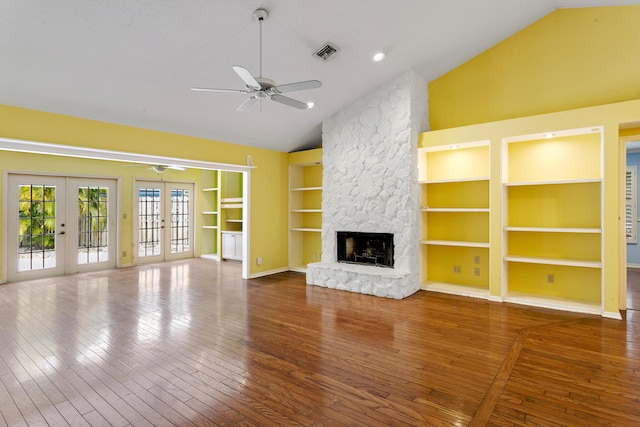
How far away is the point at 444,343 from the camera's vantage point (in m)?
3.46

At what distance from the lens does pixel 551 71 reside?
5016mm

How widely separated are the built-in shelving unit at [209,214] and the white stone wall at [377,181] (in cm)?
474

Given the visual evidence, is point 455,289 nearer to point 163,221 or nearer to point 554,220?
point 554,220

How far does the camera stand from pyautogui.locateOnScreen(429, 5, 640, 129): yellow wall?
456 cm

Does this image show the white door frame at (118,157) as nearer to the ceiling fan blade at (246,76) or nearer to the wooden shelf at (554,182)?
the ceiling fan blade at (246,76)

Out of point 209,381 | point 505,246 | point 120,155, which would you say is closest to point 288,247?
point 120,155

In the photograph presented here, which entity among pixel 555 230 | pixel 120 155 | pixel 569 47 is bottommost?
pixel 555 230

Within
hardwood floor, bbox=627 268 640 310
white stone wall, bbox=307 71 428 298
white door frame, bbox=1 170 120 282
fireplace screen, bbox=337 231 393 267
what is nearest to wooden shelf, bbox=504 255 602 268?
hardwood floor, bbox=627 268 640 310

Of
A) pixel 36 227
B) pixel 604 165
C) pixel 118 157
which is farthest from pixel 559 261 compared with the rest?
pixel 36 227

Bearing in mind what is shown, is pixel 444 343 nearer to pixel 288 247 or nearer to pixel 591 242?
pixel 591 242

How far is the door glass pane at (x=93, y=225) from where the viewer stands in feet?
24.7

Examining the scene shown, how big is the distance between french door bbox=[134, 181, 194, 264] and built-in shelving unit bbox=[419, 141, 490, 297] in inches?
268

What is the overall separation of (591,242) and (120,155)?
690 cm

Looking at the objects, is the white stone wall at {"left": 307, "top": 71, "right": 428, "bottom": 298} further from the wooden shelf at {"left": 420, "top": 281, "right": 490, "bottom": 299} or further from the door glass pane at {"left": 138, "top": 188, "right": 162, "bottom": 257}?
the door glass pane at {"left": 138, "top": 188, "right": 162, "bottom": 257}
